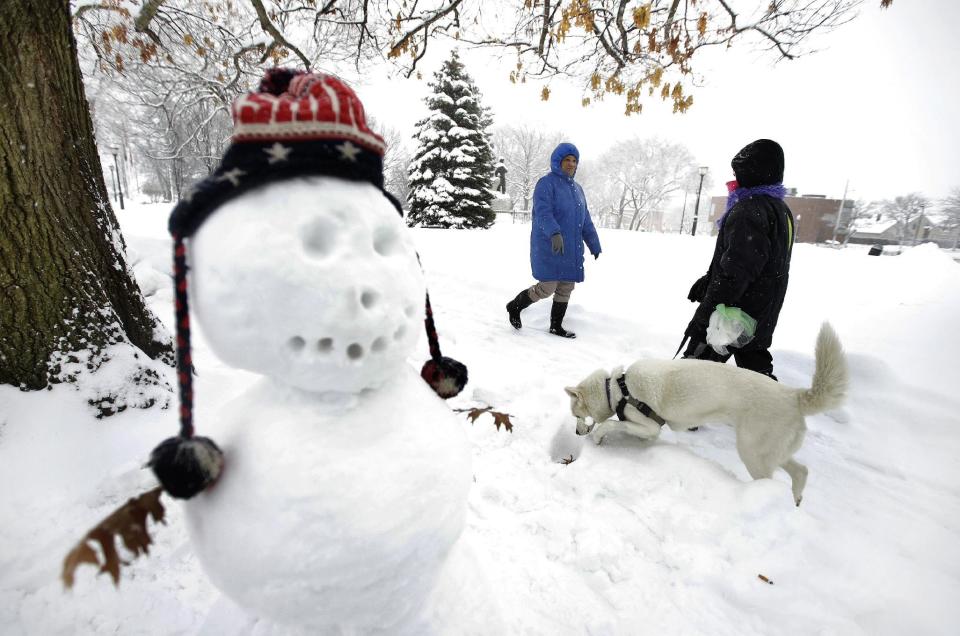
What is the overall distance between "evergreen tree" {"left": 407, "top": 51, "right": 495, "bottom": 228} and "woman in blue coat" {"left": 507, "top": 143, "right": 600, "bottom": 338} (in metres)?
14.8

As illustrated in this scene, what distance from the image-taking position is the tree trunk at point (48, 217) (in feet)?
6.19

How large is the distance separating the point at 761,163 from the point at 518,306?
2766mm

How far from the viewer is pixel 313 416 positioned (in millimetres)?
959

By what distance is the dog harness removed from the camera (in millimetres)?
2641

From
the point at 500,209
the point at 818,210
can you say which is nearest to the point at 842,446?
the point at 500,209

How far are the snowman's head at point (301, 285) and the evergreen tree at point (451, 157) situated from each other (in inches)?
735

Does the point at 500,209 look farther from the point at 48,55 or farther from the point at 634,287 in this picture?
the point at 48,55

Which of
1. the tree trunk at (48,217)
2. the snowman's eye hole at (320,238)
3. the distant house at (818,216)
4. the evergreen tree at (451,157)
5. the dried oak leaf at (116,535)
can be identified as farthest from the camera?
the distant house at (818,216)

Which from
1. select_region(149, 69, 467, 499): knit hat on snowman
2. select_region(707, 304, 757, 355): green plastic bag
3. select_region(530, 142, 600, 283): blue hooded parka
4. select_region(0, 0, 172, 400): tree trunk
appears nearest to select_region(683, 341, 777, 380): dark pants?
select_region(707, 304, 757, 355): green plastic bag

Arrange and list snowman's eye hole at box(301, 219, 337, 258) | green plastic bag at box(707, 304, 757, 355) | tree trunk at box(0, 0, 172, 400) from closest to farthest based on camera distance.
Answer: snowman's eye hole at box(301, 219, 337, 258) → tree trunk at box(0, 0, 172, 400) → green plastic bag at box(707, 304, 757, 355)

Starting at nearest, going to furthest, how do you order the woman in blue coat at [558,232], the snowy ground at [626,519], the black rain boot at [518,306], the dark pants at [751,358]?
the snowy ground at [626,519]
the dark pants at [751,358]
the woman in blue coat at [558,232]
the black rain boot at [518,306]

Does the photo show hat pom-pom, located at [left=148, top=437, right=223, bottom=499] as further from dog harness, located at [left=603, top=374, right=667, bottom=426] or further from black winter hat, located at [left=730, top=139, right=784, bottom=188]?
black winter hat, located at [left=730, top=139, right=784, bottom=188]

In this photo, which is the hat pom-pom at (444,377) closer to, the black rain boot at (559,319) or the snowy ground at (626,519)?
the snowy ground at (626,519)


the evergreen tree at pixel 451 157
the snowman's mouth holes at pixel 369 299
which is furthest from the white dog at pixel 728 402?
the evergreen tree at pixel 451 157
